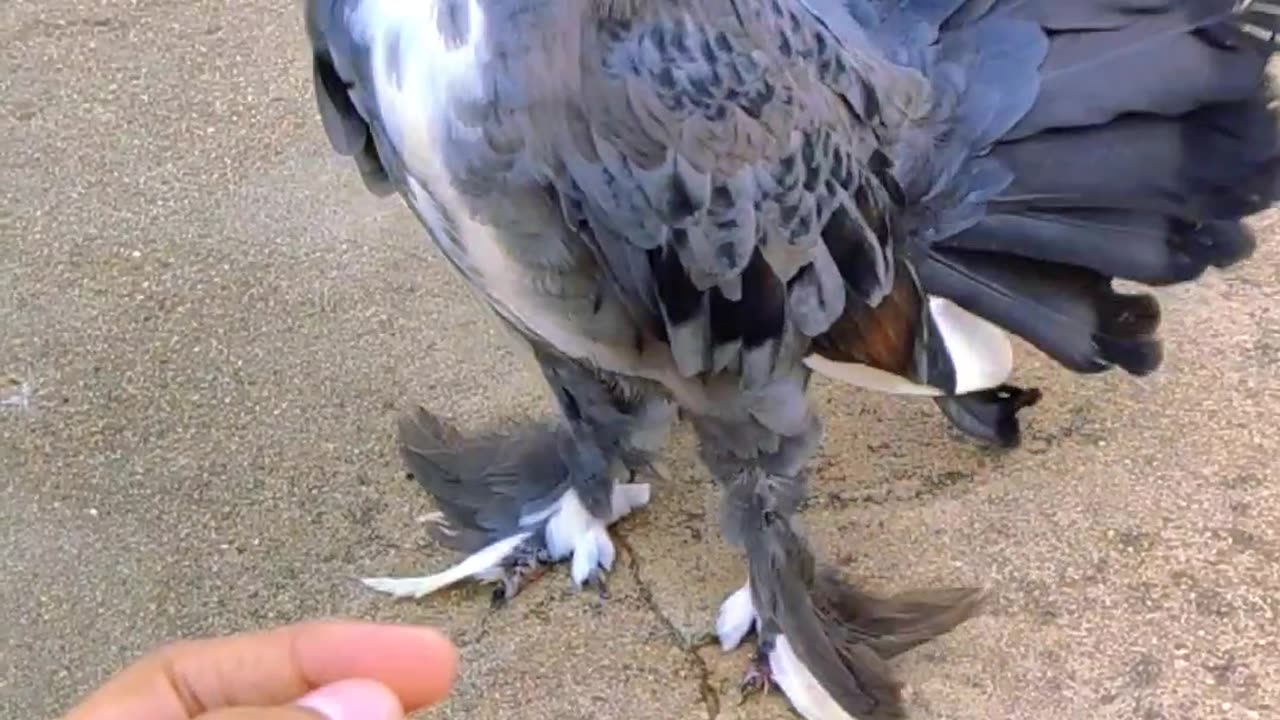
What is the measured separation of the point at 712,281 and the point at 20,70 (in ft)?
4.84

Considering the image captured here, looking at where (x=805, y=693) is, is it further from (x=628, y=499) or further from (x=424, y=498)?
(x=424, y=498)

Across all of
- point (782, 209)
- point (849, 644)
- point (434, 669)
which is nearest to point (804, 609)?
point (849, 644)

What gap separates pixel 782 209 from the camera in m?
1.29

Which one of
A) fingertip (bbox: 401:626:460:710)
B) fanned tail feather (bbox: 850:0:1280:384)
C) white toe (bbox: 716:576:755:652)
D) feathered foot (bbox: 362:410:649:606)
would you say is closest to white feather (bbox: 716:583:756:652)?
white toe (bbox: 716:576:755:652)

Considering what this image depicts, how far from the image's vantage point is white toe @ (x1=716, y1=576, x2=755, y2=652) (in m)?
1.63

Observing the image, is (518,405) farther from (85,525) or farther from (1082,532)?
(1082,532)

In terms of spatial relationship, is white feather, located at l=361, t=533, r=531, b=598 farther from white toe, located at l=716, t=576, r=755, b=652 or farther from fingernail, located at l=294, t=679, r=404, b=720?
fingernail, located at l=294, t=679, r=404, b=720

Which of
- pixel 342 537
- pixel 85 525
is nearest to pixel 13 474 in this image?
pixel 85 525

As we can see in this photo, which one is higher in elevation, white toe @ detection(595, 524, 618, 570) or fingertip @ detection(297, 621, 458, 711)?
fingertip @ detection(297, 621, 458, 711)

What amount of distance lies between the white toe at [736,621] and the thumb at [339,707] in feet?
3.08

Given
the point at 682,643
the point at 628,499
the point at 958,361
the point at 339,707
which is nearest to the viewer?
the point at 339,707

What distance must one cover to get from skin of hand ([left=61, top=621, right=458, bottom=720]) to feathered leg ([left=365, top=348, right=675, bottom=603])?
2.77ft

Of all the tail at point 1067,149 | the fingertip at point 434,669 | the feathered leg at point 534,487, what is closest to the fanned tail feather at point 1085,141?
the tail at point 1067,149

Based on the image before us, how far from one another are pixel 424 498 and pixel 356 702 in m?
1.09
